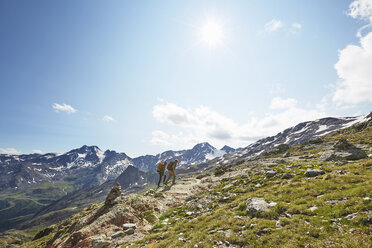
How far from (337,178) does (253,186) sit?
25.6ft

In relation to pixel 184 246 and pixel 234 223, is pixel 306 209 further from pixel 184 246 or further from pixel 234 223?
pixel 184 246

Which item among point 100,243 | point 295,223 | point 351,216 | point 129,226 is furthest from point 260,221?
point 100,243

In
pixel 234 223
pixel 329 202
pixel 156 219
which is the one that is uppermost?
pixel 329 202

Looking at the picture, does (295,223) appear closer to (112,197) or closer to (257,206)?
(257,206)

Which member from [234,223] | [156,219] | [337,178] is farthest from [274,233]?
[156,219]

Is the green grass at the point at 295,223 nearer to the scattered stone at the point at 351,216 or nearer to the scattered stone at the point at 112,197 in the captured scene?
the scattered stone at the point at 351,216

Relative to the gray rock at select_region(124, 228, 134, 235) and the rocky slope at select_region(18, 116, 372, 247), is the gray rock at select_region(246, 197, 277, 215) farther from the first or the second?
the gray rock at select_region(124, 228, 134, 235)

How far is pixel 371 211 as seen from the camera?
9047 millimetres

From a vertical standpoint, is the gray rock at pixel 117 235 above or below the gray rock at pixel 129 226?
below

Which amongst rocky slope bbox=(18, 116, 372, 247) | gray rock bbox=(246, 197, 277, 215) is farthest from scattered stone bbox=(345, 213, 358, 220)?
gray rock bbox=(246, 197, 277, 215)

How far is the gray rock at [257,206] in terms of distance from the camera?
40.5 ft

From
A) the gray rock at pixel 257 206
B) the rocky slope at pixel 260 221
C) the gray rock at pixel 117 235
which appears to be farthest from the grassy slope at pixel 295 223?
the gray rock at pixel 117 235

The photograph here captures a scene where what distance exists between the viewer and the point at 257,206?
12.8m


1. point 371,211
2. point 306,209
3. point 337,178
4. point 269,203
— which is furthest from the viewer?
point 337,178
